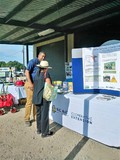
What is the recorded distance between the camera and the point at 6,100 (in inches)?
268

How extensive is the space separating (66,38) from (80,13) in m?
3.43

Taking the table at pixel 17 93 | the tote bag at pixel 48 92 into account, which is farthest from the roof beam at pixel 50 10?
the tote bag at pixel 48 92

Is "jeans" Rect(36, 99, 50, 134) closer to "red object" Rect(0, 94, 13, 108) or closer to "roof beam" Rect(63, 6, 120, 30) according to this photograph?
"red object" Rect(0, 94, 13, 108)

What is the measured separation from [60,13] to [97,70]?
3569 mm

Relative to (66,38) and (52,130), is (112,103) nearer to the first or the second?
(52,130)

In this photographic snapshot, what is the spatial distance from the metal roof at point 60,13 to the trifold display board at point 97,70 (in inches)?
82.7

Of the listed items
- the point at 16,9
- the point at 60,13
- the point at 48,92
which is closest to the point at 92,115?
the point at 48,92

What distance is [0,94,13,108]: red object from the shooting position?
668cm

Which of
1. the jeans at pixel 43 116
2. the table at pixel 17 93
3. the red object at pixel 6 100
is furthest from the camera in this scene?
the table at pixel 17 93

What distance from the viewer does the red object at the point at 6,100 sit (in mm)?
6680

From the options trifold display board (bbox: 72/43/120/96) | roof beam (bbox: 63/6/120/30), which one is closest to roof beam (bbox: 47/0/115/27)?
roof beam (bbox: 63/6/120/30)

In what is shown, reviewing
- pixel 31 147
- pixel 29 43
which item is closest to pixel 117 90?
pixel 31 147

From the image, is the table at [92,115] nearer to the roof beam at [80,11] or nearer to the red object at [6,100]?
the red object at [6,100]

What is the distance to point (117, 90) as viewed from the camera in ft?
13.4
